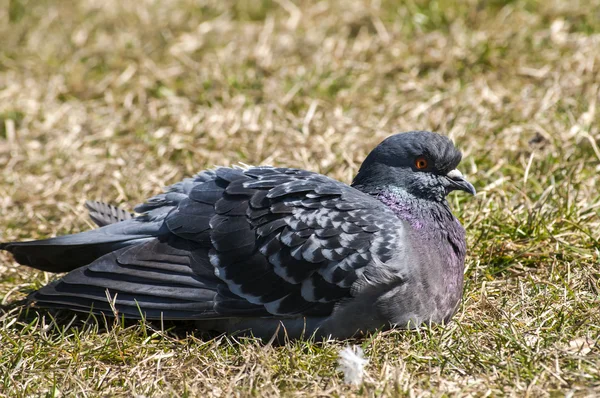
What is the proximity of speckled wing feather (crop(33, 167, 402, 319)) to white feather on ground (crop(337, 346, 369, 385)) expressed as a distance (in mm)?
423

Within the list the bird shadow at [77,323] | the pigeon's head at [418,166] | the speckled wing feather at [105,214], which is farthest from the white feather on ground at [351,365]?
the speckled wing feather at [105,214]

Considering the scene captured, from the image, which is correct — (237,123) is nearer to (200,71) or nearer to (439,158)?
(200,71)

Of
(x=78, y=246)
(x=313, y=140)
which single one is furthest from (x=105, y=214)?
(x=313, y=140)

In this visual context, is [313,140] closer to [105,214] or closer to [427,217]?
[105,214]

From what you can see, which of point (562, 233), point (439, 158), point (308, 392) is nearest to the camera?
point (308, 392)

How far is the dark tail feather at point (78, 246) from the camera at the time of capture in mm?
4805

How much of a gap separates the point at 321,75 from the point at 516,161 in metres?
2.07

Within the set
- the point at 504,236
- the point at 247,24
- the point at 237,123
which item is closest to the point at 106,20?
the point at 247,24

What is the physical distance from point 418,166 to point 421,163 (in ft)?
0.08

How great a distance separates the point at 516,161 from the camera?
6.13m

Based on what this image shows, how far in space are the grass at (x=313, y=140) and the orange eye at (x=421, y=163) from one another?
74 cm

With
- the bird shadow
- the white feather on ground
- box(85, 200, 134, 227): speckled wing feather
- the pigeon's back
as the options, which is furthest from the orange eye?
box(85, 200, 134, 227): speckled wing feather

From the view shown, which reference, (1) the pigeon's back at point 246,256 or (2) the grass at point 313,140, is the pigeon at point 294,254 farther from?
(2) the grass at point 313,140

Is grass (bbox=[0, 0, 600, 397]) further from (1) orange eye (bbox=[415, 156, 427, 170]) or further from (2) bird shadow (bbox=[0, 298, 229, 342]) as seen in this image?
(1) orange eye (bbox=[415, 156, 427, 170])
